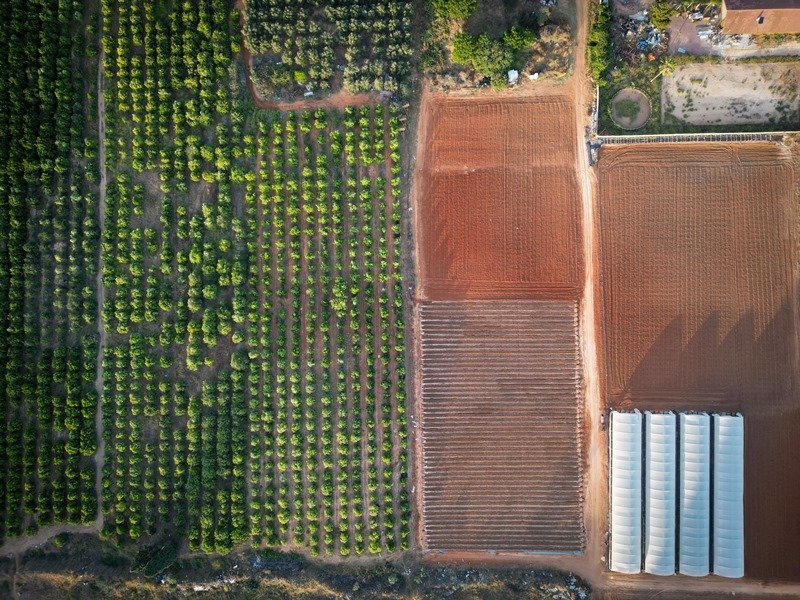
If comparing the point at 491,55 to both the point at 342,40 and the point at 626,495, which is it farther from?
the point at 626,495

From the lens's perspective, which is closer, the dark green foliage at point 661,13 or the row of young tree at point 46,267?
the dark green foliage at point 661,13

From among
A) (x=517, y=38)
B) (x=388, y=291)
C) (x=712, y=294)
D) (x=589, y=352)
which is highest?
(x=517, y=38)

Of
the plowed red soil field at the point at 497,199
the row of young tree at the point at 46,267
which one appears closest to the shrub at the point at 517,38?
the plowed red soil field at the point at 497,199

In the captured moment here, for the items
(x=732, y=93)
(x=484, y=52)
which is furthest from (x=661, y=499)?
(x=484, y=52)

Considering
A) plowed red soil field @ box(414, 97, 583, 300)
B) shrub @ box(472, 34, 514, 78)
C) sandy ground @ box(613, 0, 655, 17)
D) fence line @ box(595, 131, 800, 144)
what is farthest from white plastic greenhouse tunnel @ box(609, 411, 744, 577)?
sandy ground @ box(613, 0, 655, 17)

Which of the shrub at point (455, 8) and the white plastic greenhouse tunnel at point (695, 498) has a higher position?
the shrub at point (455, 8)

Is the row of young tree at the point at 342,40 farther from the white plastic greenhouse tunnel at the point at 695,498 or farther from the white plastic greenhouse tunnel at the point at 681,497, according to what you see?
the white plastic greenhouse tunnel at the point at 695,498
